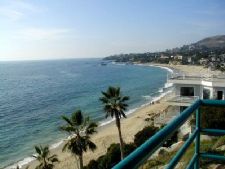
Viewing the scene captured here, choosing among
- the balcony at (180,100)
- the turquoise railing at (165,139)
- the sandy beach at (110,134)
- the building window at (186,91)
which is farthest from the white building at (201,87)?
the turquoise railing at (165,139)

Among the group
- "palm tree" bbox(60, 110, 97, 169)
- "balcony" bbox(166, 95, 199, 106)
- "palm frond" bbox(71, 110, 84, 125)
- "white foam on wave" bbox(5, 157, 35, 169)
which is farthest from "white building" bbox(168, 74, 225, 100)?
"white foam on wave" bbox(5, 157, 35, 169)

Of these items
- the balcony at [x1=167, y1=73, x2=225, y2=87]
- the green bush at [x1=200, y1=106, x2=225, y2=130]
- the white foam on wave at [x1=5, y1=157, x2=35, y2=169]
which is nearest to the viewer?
the green bush at [x1=200, y1=106, x2=225, y2=130]

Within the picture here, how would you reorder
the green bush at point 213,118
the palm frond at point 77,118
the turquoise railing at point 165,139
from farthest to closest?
the palm frond at point 77,118 → the green bush at point 213,118 → the turquoise railing at point 165,139

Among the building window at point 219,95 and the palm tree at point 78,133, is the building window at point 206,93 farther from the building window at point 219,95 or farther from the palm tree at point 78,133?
the palm tree at point 78,133

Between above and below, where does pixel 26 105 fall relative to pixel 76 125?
below

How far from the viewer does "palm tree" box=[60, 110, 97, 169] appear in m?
30.8

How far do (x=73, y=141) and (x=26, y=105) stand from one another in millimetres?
59869

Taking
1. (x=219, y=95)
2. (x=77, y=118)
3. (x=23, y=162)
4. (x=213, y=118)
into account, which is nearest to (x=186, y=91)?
(x=219, y=95)

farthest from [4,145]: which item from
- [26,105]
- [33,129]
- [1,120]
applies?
[26,105]

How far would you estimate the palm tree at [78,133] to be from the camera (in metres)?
30.8

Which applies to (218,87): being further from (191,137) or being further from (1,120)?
(1,120)

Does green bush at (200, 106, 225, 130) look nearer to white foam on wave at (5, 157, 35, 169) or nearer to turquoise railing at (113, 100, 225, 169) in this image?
turquoise railing at (113, 100, 225, 169)

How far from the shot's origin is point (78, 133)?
30969 millimetres

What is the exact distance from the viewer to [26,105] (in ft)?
288
